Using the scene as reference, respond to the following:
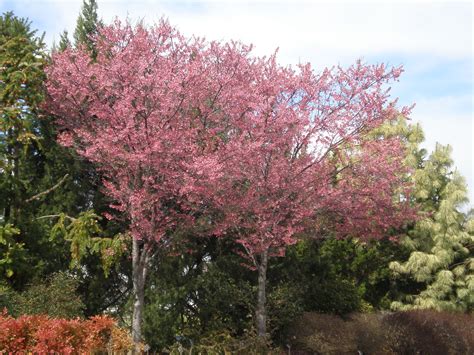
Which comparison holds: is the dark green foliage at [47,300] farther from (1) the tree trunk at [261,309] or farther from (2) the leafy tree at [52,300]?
(1) the tree trunk at [261,309]

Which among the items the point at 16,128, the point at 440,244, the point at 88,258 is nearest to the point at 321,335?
the point at 88,258

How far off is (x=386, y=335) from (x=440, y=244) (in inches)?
361

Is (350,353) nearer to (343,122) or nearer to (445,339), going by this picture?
(445,339)

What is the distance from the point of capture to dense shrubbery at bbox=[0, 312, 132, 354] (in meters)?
9.11

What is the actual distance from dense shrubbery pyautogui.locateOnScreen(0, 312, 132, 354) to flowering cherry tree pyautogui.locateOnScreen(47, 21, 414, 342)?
11.7 feet

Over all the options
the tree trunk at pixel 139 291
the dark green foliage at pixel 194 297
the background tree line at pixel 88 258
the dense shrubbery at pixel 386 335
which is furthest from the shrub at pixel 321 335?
the tree trunk at pixel 139 291

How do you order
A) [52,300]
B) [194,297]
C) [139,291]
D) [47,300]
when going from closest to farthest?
[52,300]
[47,300]
[139,291]
[194,297]

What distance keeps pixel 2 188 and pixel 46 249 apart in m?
1.90

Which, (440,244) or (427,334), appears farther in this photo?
(440,244)

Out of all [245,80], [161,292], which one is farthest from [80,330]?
[245,80]

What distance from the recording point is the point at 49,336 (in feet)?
29.8

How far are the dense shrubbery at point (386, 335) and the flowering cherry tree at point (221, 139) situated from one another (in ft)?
4.65

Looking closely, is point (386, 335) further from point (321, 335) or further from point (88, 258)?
point (88, 258)

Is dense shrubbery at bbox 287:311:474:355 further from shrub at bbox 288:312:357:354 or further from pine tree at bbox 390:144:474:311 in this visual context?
pine tree at bbox 390:144:474:311
